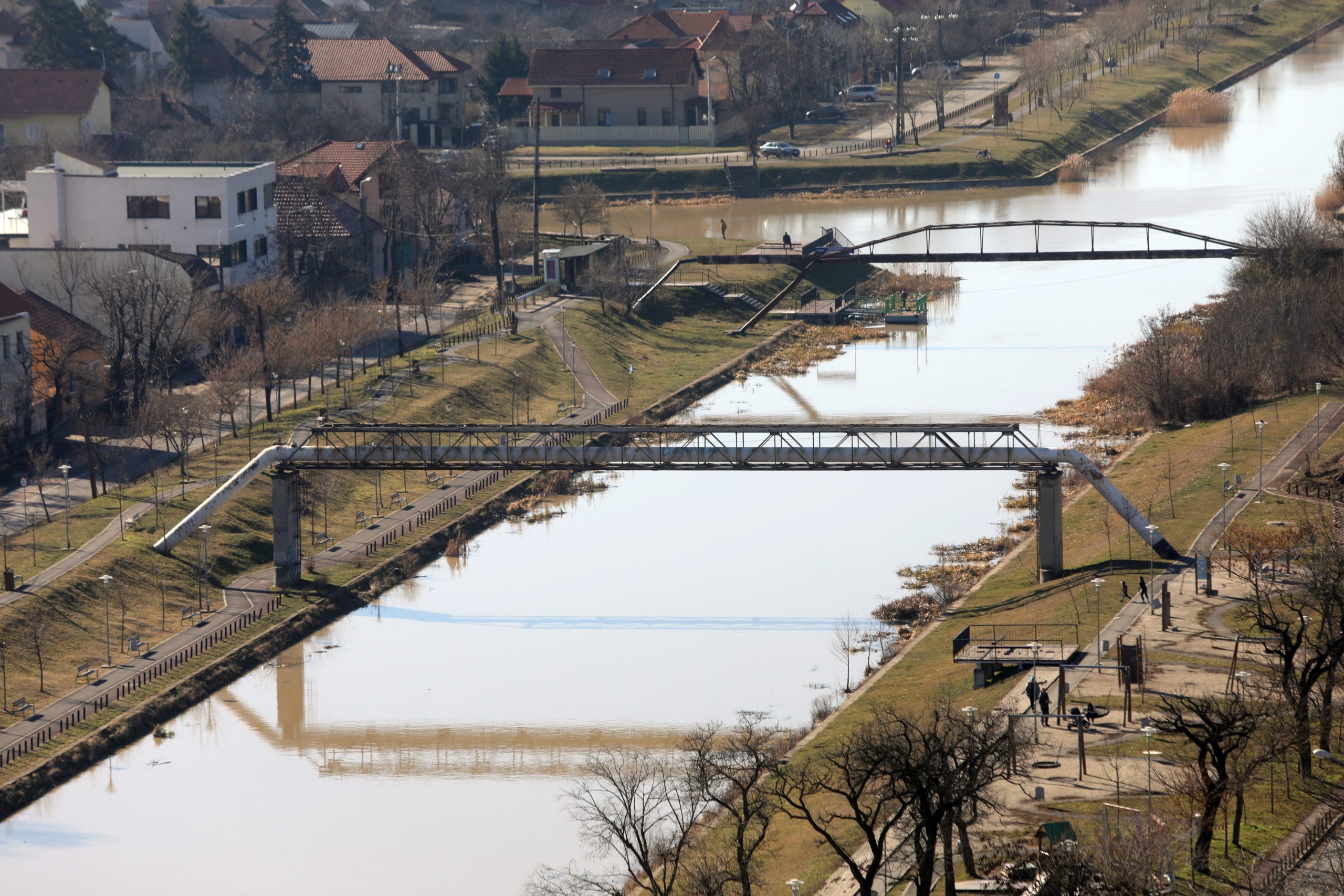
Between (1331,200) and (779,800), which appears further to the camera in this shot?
(1331,200)

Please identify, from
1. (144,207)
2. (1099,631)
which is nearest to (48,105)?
(144,207)

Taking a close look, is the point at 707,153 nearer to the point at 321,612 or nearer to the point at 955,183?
the point at 955,183

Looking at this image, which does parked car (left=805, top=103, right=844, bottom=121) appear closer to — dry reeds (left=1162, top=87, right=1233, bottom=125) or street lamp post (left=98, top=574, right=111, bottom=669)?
dry reeds (left=1162, top=87, right=1233, bottom=125)

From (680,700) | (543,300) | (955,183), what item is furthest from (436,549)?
(955,183)

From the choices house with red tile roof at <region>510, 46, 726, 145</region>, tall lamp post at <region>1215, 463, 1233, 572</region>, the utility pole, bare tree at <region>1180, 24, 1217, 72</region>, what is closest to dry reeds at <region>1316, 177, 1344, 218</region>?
tall lamp post at <region>1215, 463, 1233, 572</region>

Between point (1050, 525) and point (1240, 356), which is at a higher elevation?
point (1240, 356)

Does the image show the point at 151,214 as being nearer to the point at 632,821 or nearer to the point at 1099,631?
the point at 1099,631

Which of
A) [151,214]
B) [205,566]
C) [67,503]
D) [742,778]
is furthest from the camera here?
[151,214]
